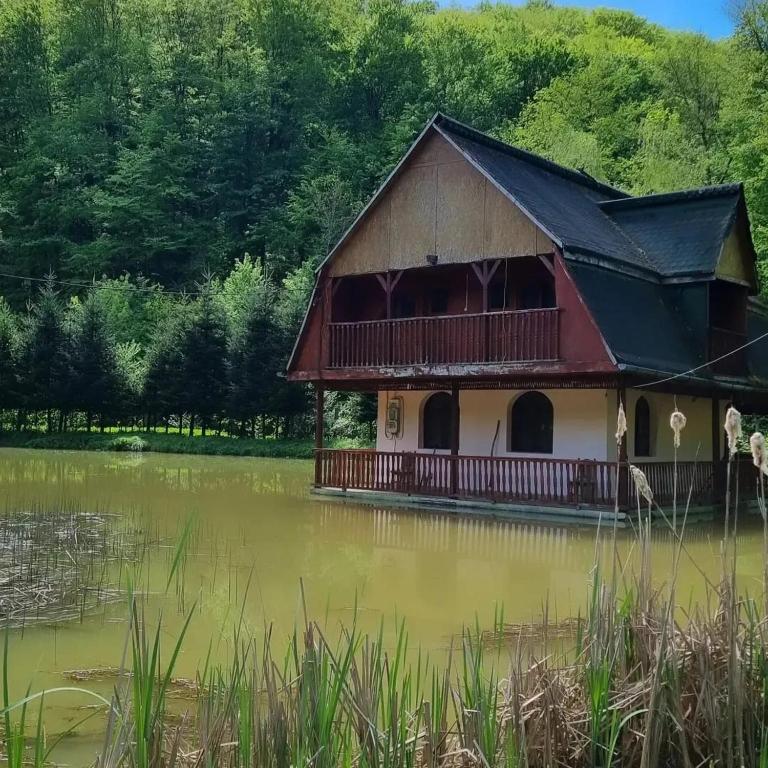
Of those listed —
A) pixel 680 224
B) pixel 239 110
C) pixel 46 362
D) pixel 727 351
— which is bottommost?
pixel 727 351

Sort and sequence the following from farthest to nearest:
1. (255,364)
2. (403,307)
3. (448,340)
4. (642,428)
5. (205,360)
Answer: (205,360)
(255,364)
(403,307)
(642,428)
(448,340)

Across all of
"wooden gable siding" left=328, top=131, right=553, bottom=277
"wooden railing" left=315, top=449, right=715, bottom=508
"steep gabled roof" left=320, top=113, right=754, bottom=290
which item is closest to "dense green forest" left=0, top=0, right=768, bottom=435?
"steep gabled roof" left=320, top=113, right=754, bottom=290

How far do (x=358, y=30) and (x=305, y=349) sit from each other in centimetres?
5573

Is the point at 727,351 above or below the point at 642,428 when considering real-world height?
above

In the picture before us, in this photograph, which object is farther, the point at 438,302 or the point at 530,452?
the point at 438,302

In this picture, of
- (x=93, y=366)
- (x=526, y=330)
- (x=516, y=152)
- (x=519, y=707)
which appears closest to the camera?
(x=519, y=707)

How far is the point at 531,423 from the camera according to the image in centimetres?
1961

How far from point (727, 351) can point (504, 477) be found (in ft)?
19.6

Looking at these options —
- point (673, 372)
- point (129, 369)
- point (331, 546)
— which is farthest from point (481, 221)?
point (129, 369)

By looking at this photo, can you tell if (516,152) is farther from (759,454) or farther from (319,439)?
(759,454)

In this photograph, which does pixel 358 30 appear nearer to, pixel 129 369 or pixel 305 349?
pixel 129 369

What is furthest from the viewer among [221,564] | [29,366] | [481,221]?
[29,366]

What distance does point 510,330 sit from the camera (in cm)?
1756

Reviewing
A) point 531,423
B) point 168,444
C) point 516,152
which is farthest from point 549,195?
point 168,444
